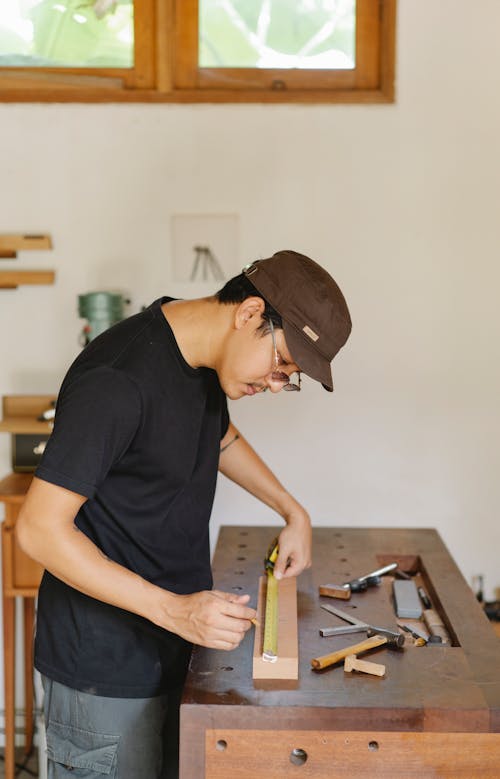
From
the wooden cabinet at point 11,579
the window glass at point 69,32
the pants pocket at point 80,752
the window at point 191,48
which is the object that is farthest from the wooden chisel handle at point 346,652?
the window glass at point 69,32

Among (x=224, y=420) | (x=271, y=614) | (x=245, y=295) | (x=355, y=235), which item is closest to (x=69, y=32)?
(x=355, y=235)

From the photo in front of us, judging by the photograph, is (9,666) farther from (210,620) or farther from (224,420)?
(210,620)

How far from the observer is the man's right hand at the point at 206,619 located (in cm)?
137

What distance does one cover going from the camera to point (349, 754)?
4.43ft

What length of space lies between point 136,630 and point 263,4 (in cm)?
215

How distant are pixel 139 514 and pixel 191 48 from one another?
6.26ft

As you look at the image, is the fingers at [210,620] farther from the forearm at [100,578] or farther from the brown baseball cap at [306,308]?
the brown baseball cap at [306,308]

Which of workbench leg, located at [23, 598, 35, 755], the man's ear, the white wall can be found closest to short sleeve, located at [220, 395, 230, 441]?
the man's ear

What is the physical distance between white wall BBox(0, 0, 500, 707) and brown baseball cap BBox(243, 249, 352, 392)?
145cm

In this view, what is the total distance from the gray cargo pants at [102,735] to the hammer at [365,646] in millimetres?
327

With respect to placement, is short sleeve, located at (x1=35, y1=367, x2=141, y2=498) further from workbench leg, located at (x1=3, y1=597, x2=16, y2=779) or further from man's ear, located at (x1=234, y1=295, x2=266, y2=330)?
workbench leg, located at (x1=3, y1=597, x2=16, y2=779)

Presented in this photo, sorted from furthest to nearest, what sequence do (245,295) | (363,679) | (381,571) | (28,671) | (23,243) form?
(28,671) → (23,243) → (381,571) → (245,295) → (363,679)

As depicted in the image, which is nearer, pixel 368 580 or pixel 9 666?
pixel 368 580

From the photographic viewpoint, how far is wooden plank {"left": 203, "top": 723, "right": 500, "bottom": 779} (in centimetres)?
135
